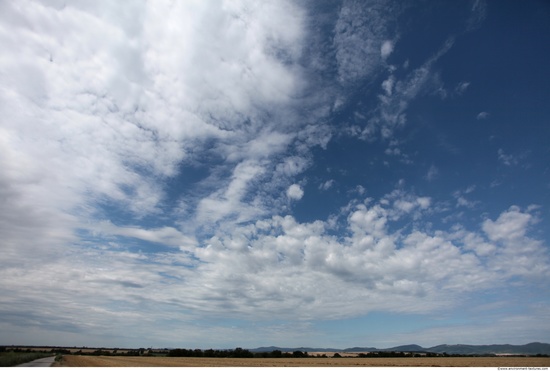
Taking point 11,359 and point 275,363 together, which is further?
point 275,363

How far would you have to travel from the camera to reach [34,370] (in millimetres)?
40438

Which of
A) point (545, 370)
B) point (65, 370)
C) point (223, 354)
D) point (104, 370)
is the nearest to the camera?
point (545, 370)

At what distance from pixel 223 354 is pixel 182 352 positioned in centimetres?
2010

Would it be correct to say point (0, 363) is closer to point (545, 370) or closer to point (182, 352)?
point (545, 370)

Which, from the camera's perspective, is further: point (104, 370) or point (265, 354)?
point (265, 354)

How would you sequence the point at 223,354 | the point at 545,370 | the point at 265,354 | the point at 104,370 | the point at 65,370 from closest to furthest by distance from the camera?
the point at 545,370 < the point at 104,370 < the point at 65,370 < the point at 265,354 < the point at 223,354

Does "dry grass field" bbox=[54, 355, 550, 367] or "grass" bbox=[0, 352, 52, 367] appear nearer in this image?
"grass" bbox=[0, 352, 52, 367]

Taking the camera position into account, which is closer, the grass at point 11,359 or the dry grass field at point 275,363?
the grass at point 11,359

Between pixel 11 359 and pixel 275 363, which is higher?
pixel 275 363

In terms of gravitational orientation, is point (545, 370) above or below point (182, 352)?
below

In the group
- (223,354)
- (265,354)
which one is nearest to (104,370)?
(265,354)

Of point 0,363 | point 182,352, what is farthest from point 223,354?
point 0,363

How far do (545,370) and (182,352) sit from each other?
15217 centimetres

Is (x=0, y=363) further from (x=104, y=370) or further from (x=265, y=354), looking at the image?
(x=265, y=354)
